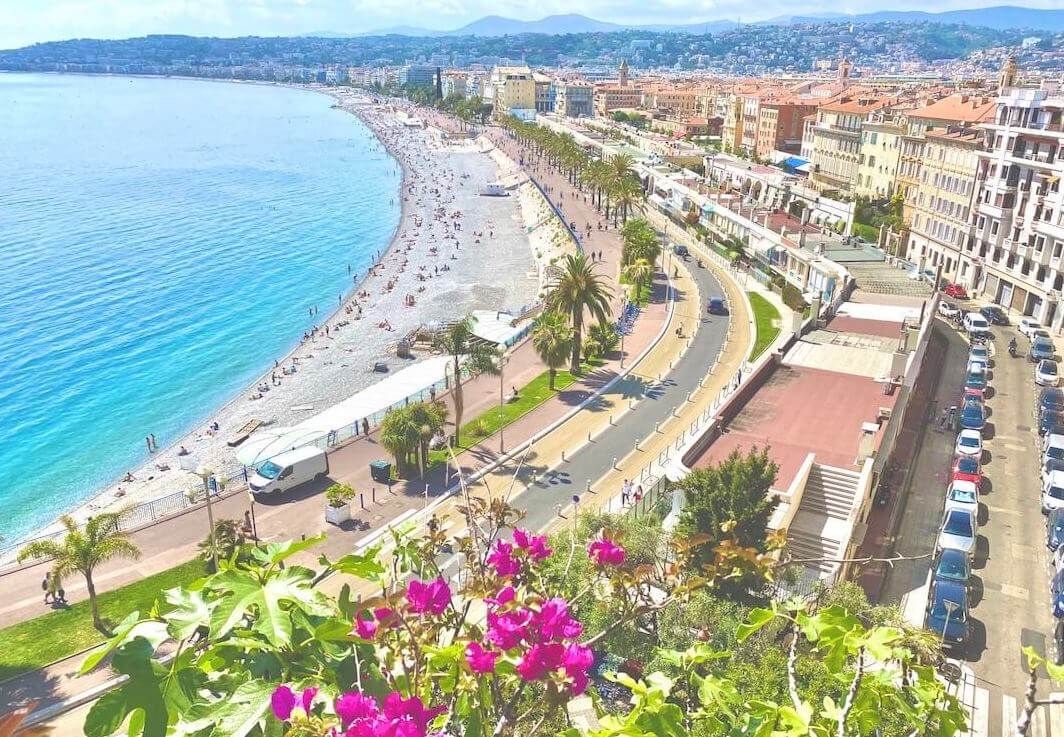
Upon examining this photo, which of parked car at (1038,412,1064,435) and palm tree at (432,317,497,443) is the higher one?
palm tree at (432,317,497,443)

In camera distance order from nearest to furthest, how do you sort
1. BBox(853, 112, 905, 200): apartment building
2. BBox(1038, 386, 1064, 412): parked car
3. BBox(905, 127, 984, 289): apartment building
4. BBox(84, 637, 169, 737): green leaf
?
BBox(84, 637, 169, 737): green leaf
BBox(1038, 386, 1064, 412): parked car
BBox(905, 127, 984, 289): apartment building
BBox(853, 112, 905, 200): apartment building

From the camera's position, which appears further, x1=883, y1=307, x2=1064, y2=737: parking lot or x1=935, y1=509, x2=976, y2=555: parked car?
x1=935, y1=509, x2=976, y2=555: parked car

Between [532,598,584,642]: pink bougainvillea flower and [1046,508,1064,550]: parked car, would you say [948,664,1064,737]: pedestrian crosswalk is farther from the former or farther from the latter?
[532,598,584,642]: pink bougainvillea flower

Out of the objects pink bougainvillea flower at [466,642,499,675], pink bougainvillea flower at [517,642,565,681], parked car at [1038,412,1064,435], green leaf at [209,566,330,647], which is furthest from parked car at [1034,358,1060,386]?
green leaf at [209,566,330,647]

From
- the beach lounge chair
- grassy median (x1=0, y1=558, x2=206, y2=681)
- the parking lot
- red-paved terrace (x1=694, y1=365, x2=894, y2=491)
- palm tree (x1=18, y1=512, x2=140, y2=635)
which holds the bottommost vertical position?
the beach lounge chair

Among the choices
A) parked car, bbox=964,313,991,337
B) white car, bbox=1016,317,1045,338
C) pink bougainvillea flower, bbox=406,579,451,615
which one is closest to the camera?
pink bougainvillea flower, bbox=406,579,451,615

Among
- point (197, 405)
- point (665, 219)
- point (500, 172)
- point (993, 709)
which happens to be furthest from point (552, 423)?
point (500, 172)
